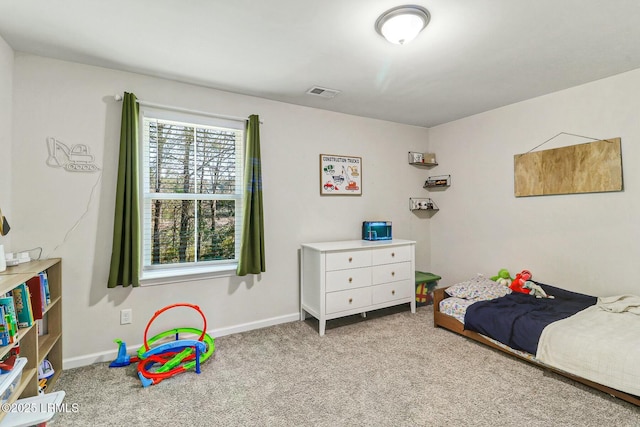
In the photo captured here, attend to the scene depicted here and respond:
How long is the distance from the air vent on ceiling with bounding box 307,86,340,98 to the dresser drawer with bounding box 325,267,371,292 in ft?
5.83

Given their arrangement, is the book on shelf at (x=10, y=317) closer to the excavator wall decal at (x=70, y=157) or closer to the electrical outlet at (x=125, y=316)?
the electrical outlet at (x=125, y=316)

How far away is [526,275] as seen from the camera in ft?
10.5

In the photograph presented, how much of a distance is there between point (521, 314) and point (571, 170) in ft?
5.10

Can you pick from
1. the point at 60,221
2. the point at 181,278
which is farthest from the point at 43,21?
the point at 181,278

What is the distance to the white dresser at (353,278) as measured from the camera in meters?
2.95

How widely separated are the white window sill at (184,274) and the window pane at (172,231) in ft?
0.40

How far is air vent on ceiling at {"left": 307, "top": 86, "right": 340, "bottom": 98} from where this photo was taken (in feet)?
9.55

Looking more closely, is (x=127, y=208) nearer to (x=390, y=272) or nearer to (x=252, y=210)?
(x=252, y=210)

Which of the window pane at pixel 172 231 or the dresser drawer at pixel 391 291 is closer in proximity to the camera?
the window pane at pixel 172 231

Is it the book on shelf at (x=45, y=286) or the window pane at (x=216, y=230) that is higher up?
the window pane at (x=216, y=230)

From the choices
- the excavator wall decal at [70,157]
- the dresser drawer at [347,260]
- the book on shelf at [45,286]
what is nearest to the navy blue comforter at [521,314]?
the dresser drawer at [347,260]

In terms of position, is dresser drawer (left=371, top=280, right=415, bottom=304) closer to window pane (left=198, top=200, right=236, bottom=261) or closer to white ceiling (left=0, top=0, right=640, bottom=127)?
window pane (left=198, top=200, right=236, bottom=261)

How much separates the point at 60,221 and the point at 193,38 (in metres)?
1.72

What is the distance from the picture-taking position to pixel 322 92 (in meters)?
3.00
